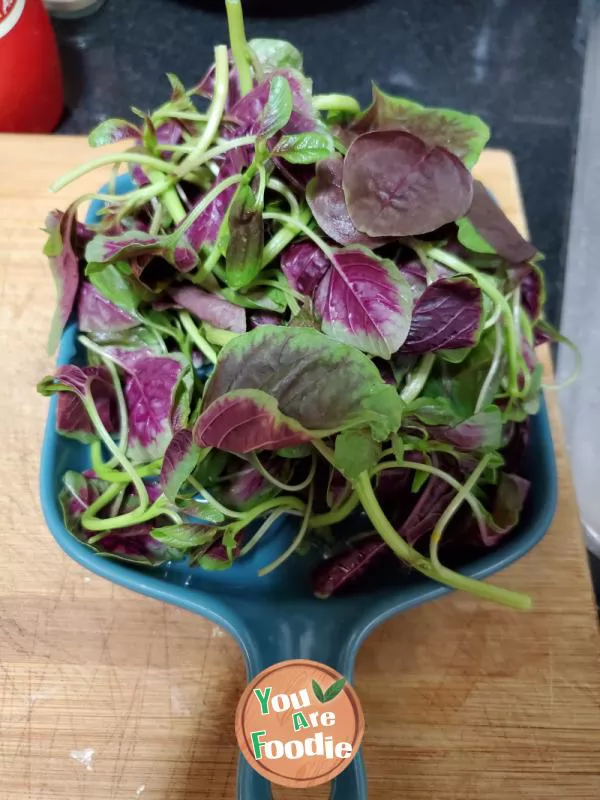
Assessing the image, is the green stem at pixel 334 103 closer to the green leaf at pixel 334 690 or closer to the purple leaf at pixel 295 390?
the purple leaf at pixel 295 390

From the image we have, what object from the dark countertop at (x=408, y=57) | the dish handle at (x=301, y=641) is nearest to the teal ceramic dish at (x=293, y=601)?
the dish handle at (x=301, y=641)

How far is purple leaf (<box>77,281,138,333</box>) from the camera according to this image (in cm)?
41

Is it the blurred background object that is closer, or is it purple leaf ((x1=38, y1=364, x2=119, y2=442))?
purple leaf ((x1=38, y1=364, x2=119, y2=442))

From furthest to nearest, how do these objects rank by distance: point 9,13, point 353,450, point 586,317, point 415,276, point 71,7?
point 71,7 < point 586,317 < point 9,13 < point 415,276 < point 353,450

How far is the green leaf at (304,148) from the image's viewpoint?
0.35m

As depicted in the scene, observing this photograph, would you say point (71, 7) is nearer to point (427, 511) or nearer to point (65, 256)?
point (65, 256)

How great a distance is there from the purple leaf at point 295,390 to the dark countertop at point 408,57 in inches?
22.7

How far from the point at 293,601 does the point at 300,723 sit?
0.06m

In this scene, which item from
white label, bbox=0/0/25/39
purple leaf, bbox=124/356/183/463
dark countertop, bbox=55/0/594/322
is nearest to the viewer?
purple leaf, bbox=124/356/183/463

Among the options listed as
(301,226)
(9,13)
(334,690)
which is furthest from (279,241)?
(9,13)

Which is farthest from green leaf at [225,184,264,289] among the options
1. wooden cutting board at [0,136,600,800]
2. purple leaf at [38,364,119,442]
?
wooden cutting board at [0,136,600,800]

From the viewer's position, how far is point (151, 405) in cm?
39

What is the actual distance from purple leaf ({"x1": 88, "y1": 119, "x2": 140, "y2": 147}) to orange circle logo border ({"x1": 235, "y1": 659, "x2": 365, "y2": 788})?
0.30 metres

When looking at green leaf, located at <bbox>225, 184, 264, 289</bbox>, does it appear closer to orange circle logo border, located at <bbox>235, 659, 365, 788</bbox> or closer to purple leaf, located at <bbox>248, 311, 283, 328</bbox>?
purple leaf, located at <bbox>248, 311, 283, 328</bbox>
